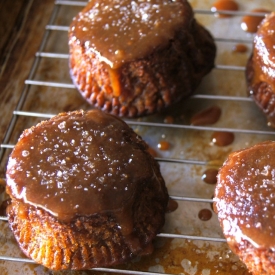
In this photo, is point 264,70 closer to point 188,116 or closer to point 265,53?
point 265,53

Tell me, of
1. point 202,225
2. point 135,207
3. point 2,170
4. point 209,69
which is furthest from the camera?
point 209,69

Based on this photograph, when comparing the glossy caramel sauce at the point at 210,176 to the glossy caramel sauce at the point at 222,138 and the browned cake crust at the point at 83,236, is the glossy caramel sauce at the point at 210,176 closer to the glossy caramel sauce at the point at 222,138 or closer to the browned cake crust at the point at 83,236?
the glossy caramel sauce at the point at 222,138

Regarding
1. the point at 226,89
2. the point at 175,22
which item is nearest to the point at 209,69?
the point at 226,89

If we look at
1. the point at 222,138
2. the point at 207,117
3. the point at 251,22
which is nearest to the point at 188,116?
the point at 207,117

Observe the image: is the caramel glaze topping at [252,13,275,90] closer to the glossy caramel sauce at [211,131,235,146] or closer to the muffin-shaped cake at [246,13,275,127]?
the muffin-shaped cake at [246,13,275,127]

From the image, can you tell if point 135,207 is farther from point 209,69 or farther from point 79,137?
point 209,69
